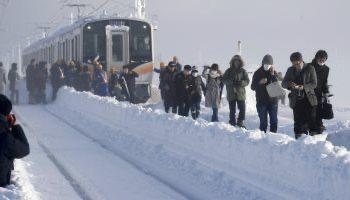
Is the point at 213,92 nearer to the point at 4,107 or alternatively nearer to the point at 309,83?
the point at 309,83

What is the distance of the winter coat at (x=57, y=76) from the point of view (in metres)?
27.0

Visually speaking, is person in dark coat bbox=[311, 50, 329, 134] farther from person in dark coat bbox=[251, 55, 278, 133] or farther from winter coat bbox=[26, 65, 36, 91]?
winter coat bbox=[26, 65, 36, 91]

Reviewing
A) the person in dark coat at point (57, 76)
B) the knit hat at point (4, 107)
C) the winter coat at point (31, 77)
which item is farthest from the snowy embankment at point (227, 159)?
the person in dark coat at point (57, 76)

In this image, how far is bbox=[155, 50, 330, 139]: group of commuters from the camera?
10.5 meters

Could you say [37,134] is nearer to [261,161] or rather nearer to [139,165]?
[139,165]

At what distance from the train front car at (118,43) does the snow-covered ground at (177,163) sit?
10.5 m

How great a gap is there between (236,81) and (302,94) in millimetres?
3533

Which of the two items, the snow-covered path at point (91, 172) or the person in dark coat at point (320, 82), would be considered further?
A: the person in dark coat at point (320, 82)

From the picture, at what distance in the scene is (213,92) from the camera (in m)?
16.4

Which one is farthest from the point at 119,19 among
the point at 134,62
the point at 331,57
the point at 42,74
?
the point at 331,57

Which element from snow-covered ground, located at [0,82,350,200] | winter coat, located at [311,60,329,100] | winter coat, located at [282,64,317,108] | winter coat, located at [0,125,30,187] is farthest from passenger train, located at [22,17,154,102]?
winter coat, located at [0,125,30,187]

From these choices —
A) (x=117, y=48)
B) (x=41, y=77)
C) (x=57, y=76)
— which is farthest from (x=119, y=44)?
(x=41, y=77)

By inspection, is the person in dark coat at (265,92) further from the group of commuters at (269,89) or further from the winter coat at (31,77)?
the winter coat at (31,77)

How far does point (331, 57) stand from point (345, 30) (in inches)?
541
